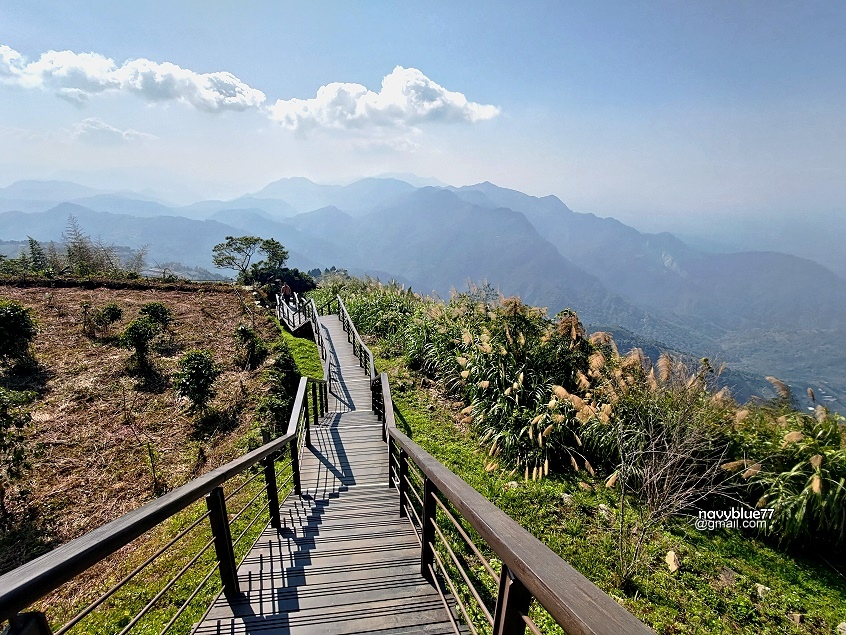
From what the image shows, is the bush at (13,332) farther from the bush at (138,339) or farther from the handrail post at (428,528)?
the handrail post at (428,528)

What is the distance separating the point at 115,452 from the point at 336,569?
Result: 6.14 metres

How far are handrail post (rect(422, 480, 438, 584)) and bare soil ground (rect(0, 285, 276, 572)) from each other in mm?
5033

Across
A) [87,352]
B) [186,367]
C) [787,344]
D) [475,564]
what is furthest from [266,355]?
[787,344]

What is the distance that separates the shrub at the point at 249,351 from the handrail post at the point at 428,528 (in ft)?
30.7

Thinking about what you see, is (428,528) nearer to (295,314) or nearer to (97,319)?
(97,319)

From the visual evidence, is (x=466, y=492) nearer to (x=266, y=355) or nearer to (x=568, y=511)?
(x=568, y=511)

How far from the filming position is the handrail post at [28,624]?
1.03 metres

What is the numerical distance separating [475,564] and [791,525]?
3.79 metres

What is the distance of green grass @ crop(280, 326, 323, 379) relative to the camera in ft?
36.3

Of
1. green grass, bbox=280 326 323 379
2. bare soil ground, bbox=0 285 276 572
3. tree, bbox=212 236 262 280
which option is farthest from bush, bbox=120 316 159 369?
Result: tree, bbox=212 236 262 280

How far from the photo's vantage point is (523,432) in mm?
5914

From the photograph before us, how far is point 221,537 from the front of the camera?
2.48 meters

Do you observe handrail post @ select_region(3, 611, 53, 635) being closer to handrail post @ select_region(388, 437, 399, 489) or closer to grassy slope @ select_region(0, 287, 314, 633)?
grassy slope @ select_region(0, 287, 314, 633)

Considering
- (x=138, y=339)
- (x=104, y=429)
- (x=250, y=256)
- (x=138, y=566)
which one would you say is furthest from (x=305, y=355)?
(x=250, y=256)
